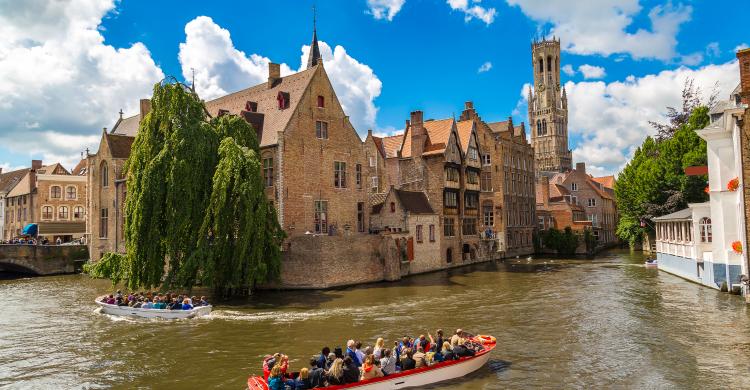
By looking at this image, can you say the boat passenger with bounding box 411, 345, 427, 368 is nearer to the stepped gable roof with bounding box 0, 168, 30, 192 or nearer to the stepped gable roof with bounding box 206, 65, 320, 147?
the stepped gable roof with bounding box 206, 65, 320, 147

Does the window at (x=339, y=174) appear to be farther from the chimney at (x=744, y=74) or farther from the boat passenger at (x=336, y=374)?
A: the boat passenger at (x=336, y=374)

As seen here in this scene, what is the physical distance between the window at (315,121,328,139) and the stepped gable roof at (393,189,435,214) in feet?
25.4

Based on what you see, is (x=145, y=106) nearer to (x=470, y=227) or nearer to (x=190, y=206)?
(x=190, y=206)

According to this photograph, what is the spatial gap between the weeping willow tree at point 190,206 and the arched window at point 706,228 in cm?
2628

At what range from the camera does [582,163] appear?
85250 millimetres

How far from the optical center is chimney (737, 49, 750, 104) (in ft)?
87.2

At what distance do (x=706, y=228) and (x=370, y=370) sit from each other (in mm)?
27198

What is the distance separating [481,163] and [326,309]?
112 ft

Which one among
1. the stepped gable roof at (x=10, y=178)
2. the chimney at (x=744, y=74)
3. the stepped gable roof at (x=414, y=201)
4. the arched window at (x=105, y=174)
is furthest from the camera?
the stepped gable roof at (x=10, y=178)

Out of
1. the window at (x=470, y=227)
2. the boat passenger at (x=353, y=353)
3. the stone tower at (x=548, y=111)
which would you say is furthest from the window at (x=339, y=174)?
the stone tower at (x=548, y=111)

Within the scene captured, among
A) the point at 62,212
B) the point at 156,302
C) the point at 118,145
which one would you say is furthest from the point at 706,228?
the point at 62,212

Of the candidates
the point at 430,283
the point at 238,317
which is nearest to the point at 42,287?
the point at 238,317

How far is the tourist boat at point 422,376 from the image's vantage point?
14219 mm

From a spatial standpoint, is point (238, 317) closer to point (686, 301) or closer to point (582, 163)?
point (686, 301)
